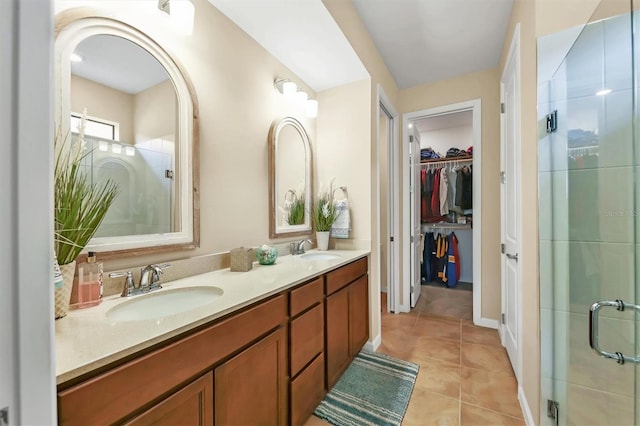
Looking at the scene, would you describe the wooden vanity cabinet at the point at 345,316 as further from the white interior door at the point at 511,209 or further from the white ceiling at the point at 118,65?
the white ceiling at the point at 118,65

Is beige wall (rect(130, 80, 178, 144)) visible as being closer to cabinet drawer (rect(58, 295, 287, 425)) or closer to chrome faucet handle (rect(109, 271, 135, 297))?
chrome faucet handle (rect(109, 271, 135, 297))

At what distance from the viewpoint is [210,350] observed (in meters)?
0.86

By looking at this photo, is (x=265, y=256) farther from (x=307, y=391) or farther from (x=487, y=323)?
(x=487, y=323)

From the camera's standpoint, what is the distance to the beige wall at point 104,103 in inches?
40.4

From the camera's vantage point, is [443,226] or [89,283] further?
[443,226]

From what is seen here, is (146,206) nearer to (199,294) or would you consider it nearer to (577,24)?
(199,294)

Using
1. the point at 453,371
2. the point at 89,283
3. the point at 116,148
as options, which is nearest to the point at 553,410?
the point at 453,371

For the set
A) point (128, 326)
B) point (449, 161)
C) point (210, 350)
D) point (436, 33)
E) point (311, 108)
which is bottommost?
point (210, 350)

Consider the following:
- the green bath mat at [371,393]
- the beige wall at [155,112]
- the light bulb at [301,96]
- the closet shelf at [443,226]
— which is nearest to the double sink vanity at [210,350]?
the green bath mat at [371,393]

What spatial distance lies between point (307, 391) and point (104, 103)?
168 centimetres

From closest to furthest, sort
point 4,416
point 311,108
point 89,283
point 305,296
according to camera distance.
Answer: point 4,416 → point 89,283 → point 305,296 → point 311,108

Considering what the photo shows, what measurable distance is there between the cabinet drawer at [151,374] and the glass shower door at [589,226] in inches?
54.4

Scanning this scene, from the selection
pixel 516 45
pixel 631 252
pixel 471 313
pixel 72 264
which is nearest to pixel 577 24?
pixel 516 45

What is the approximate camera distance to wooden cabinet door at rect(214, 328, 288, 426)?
2.99ft
